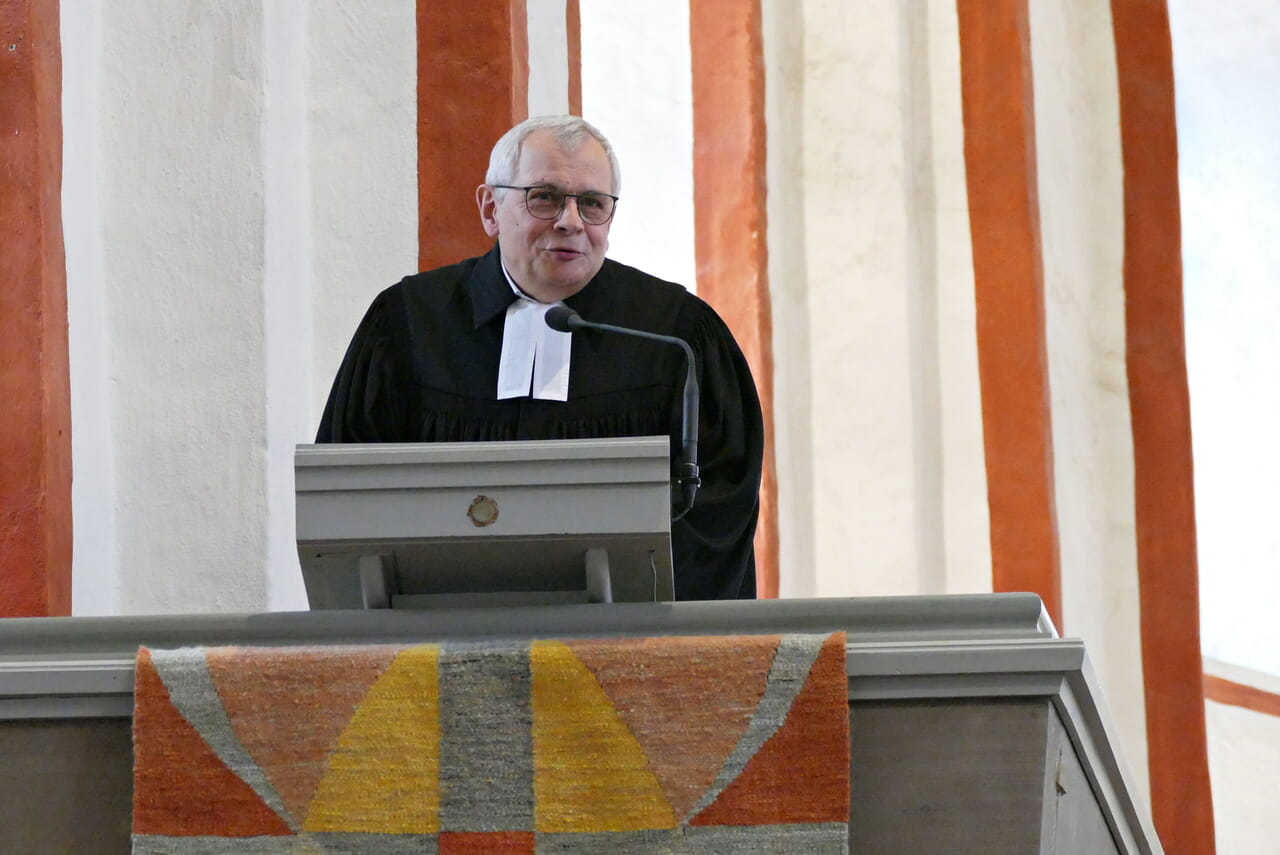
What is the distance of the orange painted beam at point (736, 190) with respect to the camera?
18.1 feet

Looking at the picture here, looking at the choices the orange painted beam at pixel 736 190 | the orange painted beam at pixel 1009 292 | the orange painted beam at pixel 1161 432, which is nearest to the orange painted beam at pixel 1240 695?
the orange painted beam at pixel 1161 432

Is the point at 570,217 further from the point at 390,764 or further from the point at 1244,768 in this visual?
the point at 1244,768

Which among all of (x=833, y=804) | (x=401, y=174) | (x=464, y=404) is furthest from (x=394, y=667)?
(x=401, y=174)

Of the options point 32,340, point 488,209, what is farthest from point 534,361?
point 32,340

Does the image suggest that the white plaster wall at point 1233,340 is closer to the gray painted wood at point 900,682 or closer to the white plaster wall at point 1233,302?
the white plaster wall at point 1233,302

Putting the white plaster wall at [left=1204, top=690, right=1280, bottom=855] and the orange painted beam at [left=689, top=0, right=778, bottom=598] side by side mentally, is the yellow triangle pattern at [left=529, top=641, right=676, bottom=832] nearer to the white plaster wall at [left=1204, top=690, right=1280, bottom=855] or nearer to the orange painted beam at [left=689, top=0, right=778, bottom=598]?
the orange painted beam at [left=689, top=0, right=778, bottom=598]

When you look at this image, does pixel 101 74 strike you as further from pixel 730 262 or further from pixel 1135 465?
pixel 1135 465

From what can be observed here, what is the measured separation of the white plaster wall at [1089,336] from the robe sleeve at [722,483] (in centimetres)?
218

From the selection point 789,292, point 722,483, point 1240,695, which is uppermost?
point 789,292

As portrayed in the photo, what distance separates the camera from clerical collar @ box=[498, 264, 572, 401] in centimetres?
339

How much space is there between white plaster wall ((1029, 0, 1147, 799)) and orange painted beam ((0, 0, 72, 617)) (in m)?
2.83

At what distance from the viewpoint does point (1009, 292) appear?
5457 millimetres

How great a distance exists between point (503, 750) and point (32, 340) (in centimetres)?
249

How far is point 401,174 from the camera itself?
14.9ft
